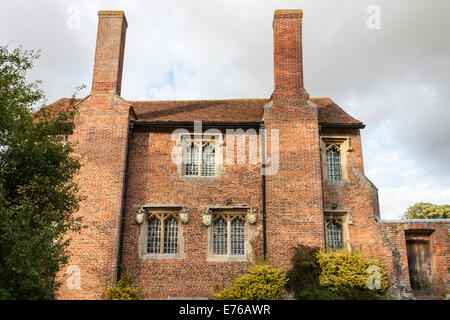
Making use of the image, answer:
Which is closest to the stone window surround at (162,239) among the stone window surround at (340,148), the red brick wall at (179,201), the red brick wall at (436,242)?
the red brick wall at (179,201)

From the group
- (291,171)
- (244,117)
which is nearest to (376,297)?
(291,171)

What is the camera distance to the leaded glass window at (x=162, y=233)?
1309 cm

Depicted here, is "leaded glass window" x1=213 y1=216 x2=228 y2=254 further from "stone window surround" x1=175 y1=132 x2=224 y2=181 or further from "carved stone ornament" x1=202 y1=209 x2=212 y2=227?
"stone window surround" x1=175 y1=132 x2=224 y2=181

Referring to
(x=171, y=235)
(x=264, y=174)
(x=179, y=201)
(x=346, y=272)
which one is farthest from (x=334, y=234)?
(x=171, y=235)

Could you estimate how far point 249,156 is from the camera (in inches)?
548

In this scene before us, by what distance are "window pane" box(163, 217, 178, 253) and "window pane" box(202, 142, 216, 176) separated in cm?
219

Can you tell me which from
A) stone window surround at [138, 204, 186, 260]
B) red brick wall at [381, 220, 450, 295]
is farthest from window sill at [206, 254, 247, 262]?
red brick wall at [381, 220, 450, 295]

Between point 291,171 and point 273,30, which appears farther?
point 273,30

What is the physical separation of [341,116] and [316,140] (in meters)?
2.36

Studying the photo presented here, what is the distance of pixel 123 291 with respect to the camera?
39.0 ft

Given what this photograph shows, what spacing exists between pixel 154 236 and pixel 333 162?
7.56 meters

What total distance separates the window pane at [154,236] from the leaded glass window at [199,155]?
217cm

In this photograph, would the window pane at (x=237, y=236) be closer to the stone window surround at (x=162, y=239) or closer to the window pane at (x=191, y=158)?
the stone window surround at (x=162, y=239)
